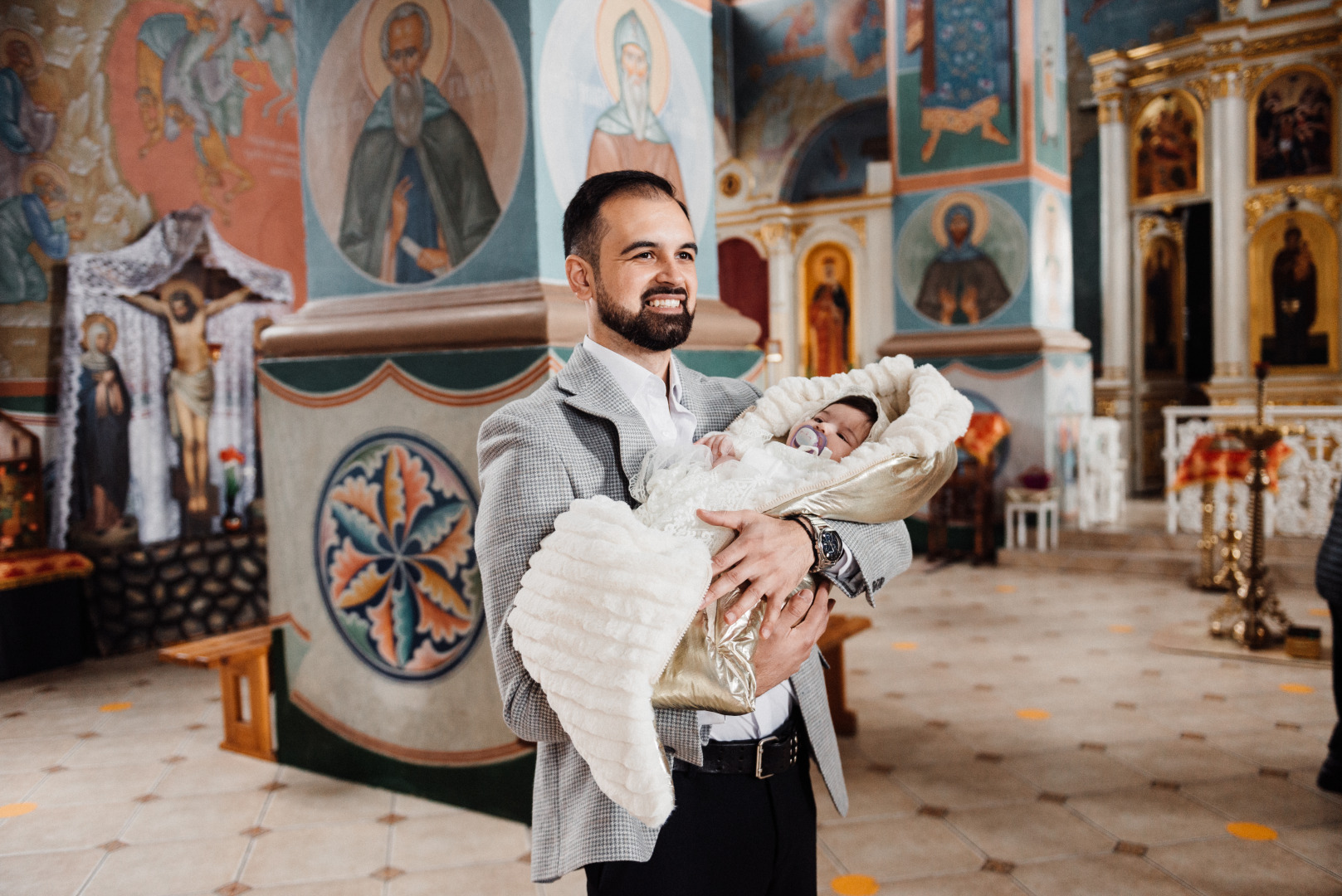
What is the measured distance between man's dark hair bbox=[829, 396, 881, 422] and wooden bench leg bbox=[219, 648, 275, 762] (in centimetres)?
343

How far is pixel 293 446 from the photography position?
413cm

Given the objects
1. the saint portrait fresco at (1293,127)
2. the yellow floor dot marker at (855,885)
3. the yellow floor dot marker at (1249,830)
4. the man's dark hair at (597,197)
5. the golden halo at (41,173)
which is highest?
the saint portrait fresco at (1293,127)

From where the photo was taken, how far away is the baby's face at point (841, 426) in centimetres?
185

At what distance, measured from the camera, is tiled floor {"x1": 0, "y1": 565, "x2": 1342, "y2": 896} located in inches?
132

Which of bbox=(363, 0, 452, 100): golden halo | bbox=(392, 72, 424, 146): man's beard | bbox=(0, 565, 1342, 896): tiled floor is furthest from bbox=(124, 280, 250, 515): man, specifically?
bbox=(392, 72, 424, 146): man's beard

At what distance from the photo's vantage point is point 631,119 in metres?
3.87

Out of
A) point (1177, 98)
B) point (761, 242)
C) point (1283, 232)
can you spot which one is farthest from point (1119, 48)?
point (761, 242)

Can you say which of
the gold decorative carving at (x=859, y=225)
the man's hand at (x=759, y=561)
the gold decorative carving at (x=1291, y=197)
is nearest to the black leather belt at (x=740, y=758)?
the man's hand at (x=759, y=561)

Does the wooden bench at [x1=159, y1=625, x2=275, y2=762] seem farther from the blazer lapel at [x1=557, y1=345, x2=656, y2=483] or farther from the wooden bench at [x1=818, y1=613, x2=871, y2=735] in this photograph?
the blazer lapel at [x1=557, y1=345, x2=656, y2=483]

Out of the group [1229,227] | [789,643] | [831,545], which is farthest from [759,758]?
[1229,227]

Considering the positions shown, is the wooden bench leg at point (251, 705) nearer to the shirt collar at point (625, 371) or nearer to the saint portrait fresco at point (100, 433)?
the saint portrait fresco at point (100, 433)

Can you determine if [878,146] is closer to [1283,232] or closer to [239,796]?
[1283,232]

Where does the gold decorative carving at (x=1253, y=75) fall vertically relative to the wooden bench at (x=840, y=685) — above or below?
above

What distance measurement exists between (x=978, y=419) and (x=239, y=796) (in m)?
7.19
